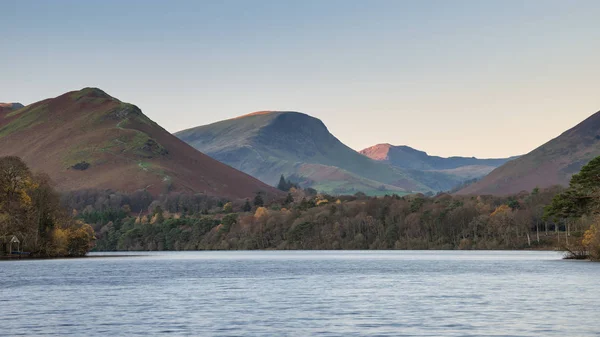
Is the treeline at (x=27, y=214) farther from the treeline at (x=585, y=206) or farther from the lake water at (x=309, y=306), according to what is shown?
the treeline at (x=585, y=206)

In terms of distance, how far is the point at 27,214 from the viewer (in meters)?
176

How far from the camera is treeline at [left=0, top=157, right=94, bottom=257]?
565 ft

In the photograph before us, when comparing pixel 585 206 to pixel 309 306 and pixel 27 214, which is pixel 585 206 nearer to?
pixel 309 306

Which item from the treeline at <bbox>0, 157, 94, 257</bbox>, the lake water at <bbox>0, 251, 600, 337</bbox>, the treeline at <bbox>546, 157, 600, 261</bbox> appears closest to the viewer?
the lake water at <bbox>0, 251, 600, 337</bbox>

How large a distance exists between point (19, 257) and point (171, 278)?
74026 millimetres

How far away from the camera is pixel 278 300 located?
81.1 m

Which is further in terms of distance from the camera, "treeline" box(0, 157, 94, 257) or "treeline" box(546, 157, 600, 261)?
"treeline" box(0, 157, 94, 257)

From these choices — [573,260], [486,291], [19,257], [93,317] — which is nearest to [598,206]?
[573,260]

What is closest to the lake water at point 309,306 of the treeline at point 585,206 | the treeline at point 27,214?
the treeline at point 585,206

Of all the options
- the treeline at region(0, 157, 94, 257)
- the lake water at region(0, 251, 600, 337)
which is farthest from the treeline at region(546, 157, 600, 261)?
the treeline at region(0, 157, 94, 257)

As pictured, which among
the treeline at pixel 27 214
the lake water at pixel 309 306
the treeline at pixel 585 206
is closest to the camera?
the lake water at pixel 309 306

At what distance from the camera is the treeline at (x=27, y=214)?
172250 millimetres

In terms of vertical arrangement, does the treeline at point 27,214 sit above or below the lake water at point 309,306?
above

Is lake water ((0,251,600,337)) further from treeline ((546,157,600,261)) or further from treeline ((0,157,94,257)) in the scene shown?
treeline ((0,157,94,257))
